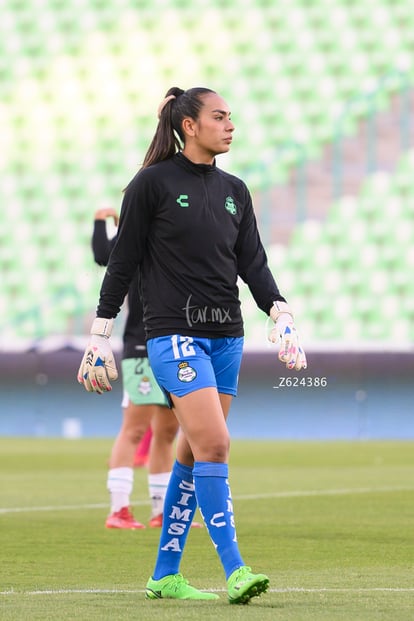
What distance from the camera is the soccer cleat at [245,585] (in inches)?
179

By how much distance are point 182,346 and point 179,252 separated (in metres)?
0.34

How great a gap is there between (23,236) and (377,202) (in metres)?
7.84

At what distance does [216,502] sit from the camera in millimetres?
4805

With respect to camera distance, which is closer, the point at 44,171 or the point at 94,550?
the point at 94,550

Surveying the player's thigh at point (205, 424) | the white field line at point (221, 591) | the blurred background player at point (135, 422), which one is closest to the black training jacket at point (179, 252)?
the player's thigh at point (205, 424)

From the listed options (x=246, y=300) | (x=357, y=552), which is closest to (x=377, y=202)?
(x=246, y=300)

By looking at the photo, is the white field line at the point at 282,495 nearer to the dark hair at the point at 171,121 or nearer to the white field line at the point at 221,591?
the white field line at the point at 221,591

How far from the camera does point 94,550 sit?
709 centimetres

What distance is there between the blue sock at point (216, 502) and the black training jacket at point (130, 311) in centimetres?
349

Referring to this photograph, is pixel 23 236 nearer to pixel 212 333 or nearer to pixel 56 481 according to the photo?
pixel 56 481

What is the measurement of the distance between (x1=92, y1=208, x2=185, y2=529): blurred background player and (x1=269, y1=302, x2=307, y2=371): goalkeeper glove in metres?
3.13

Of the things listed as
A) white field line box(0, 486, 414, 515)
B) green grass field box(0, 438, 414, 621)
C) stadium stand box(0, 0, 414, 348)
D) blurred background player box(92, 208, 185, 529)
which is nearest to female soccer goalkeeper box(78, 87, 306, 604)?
green grass field box(0, 438, 414, 621)

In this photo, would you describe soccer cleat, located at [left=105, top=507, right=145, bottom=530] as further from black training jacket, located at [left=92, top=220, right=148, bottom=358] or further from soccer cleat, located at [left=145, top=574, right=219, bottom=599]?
soccer cleat, located at [left=145, top=574, right=219, bottom=599]

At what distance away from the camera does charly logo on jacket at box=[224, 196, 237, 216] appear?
5086mm
